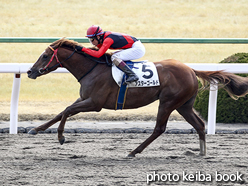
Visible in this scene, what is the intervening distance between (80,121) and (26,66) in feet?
4.90

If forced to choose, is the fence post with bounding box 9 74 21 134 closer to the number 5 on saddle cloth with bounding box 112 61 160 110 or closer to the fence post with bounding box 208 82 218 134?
the number 5 on saddle cloth with bounding box 112 61 160 110

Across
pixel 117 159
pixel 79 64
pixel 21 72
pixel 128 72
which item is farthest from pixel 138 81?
pixel 21 72

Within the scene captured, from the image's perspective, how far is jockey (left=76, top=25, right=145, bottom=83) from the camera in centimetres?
441

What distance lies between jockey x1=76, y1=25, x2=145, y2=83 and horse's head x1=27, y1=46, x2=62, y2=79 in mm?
287

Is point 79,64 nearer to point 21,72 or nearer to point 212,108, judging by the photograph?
point 21,72

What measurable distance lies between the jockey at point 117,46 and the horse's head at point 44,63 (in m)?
0.29

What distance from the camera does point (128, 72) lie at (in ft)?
14.4

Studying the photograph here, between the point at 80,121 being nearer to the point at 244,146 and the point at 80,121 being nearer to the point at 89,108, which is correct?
the point at 89,108

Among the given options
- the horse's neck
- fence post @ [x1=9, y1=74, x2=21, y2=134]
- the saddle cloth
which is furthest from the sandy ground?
the horse's neck

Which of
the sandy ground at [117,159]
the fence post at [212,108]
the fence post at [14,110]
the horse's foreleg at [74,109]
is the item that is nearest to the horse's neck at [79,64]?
the horse's foreleg at [74,109]

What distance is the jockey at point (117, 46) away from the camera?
4.41 m

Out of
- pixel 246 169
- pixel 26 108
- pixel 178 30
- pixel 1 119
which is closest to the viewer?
pixel 246 169

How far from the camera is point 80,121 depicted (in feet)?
21.4

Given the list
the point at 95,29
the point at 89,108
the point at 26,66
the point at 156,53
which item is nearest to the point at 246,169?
the point at 89,108
